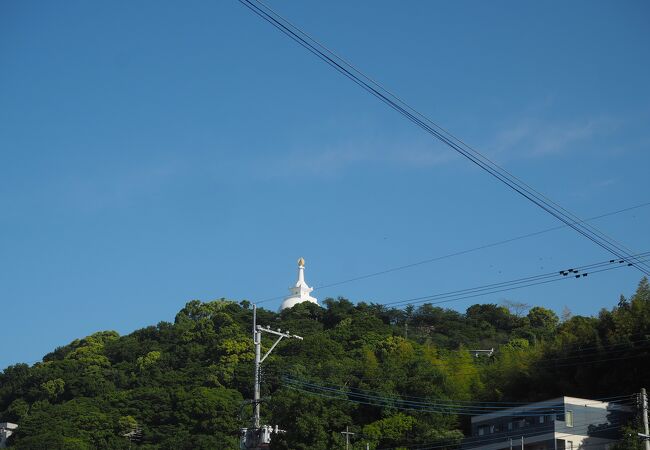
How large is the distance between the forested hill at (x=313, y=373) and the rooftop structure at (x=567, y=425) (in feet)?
8.47

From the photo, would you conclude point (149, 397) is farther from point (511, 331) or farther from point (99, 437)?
point (511, 331)

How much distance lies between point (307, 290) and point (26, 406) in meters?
37.5

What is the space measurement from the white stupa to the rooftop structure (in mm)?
59693

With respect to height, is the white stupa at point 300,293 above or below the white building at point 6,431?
above

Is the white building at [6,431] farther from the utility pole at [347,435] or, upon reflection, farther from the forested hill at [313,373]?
the utility pole at [347,435]

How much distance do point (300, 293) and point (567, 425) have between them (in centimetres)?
6711

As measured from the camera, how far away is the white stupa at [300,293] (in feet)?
364

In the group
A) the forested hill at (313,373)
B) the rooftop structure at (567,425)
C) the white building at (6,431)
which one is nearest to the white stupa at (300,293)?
the forested hill at (313,373)

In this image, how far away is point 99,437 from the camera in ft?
244

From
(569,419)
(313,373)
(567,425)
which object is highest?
(313,373)

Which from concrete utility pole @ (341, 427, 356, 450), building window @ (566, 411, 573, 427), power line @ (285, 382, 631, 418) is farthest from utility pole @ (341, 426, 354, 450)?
building window @ (566, 411, 573, 427)

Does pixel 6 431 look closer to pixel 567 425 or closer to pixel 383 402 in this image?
pixel 383 402

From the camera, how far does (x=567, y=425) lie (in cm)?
4794

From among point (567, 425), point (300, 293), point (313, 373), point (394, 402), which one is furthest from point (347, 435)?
point (300, 293)
